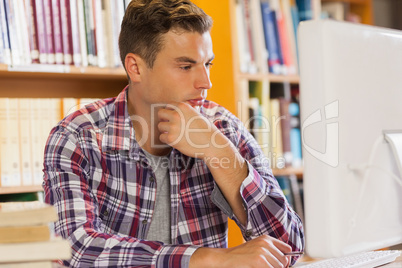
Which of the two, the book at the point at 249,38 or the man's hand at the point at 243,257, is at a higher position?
the book at the point at 249,38

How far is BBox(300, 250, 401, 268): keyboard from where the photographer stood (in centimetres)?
113

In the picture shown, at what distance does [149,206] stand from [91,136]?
24 cm

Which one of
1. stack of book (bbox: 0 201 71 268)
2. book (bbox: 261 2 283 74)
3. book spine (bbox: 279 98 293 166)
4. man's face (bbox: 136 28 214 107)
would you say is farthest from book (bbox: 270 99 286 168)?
stack of book (bbox: 0 201 71 268)

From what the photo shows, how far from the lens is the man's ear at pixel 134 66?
1609 millimetres

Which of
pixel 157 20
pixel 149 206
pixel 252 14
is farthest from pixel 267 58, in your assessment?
pixel 149 206

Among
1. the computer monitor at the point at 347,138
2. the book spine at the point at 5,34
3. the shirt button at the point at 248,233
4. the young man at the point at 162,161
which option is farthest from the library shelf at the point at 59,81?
the computer monitor at the point at 347,138

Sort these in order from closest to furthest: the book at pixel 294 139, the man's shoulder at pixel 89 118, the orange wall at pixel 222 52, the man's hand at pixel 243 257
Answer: the man's hand at pixel 243 257 → the man's shoulder at pixel 89 118 → the orange wall at pixel 222 52 → the book at pixel 294 139

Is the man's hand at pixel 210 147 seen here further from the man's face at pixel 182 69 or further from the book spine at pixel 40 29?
the book spine at pixel 40 29

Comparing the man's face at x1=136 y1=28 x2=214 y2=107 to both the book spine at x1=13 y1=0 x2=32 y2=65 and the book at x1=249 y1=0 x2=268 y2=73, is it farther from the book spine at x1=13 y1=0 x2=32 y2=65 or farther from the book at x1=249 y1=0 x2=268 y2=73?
the book at x1=249 y1=0 x2=268 y2=73

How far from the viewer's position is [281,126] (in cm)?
237

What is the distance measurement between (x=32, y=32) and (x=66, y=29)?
0.38 ft

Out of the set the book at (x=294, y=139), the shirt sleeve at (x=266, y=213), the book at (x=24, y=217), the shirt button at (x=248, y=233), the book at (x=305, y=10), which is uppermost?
the book at (x=305, y=10)

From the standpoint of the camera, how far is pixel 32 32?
1.81m

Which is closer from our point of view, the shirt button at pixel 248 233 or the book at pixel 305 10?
the shirt button at pixel 248 233
